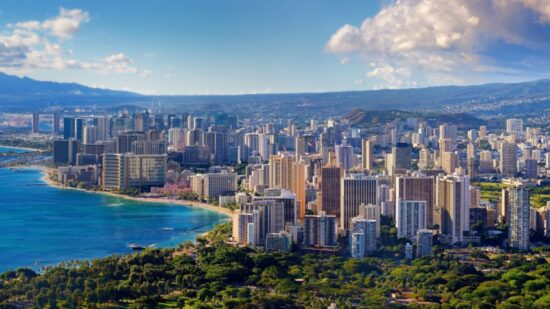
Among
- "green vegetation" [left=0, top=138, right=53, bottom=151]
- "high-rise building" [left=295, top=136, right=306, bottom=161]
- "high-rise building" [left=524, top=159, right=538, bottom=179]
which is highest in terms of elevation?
"high-rise building" [left=295, top=136, right=306, bottom=161]

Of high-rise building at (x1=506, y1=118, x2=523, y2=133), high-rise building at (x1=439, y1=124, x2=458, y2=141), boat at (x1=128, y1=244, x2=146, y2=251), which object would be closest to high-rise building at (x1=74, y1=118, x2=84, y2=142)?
high-rise building at (x1=439, y1=124, x2=458, y2=141)

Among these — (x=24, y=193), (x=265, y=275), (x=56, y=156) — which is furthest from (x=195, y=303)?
(x=56, y=156)

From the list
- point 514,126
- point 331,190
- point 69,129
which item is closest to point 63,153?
point 69,129

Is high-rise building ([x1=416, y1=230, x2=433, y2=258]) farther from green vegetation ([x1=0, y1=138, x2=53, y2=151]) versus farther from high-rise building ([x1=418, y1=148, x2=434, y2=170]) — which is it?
green vegetation ([x1=0, y1=138, x2=53, y2=151])

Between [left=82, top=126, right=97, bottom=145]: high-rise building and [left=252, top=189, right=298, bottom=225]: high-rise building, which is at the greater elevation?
[left=82, top=126, right=97, bottom=145]: high-rise building

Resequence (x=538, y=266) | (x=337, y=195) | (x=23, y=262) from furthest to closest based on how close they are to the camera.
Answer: (x=337, y=195), (x=23, y=262), (x=538, y=266)

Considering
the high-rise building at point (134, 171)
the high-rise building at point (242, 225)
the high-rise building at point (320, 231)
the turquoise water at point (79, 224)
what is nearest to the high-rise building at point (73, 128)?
the high-rise building at point (134, 171)

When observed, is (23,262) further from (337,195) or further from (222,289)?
(337,195)
